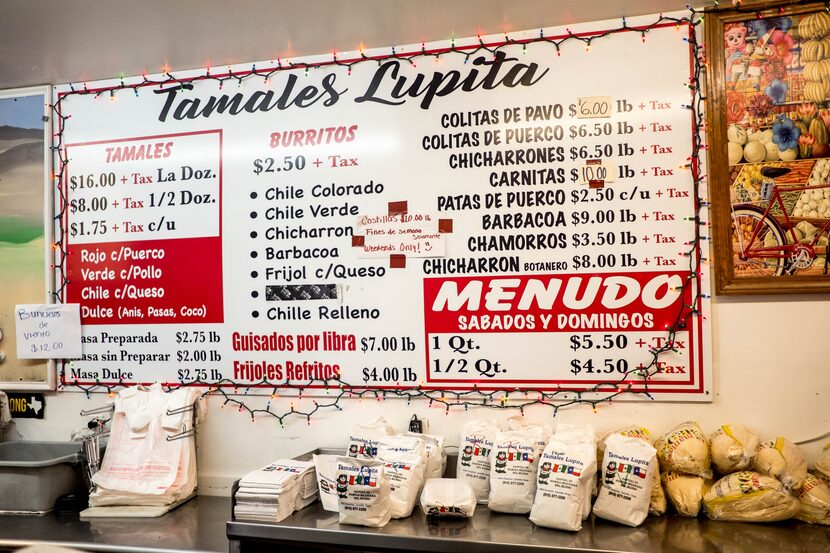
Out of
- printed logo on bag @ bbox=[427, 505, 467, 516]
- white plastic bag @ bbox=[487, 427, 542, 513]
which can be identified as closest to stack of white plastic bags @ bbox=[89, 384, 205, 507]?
printed logo on bag @ bbox=[427, 505, 467, 516]

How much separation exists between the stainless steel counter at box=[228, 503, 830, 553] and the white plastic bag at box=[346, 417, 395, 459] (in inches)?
10.0

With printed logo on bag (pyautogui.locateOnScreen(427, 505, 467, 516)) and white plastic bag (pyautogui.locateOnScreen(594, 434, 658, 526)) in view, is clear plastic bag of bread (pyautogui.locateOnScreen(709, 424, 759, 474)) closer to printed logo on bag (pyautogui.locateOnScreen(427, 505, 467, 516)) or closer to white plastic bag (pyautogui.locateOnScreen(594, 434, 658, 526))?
white plastic bag (pyautogui.locateOnScreen(594, 434, 658, 526))

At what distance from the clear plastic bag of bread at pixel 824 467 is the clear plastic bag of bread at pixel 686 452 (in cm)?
33

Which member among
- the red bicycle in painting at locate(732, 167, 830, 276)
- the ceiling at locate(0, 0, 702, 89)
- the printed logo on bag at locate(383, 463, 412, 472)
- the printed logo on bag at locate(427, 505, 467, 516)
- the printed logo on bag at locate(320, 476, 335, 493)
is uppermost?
the ceiling at locate(0, 0, 702, 89)

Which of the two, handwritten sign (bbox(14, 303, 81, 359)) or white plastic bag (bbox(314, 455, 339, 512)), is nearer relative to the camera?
white plastic bag (bbox(314, 455, 339, 512))

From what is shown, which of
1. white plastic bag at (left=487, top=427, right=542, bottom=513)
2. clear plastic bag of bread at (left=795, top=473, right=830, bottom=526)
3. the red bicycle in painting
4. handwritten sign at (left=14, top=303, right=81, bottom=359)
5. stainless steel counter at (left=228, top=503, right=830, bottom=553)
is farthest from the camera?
handwritten sign at (left=14, top=303, right=81, bottom=359)

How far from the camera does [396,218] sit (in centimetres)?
256

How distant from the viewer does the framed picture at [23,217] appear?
9.66 feet

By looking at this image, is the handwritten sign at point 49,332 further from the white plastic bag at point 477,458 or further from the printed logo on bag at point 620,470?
the printed logo on bag at point 620,470

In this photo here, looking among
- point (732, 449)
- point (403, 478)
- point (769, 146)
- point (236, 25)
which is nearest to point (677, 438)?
point (732, 449)

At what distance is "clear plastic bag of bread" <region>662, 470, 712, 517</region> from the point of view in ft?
6.80

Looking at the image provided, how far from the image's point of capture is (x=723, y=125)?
229cm

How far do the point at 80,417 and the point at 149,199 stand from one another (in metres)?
1.05

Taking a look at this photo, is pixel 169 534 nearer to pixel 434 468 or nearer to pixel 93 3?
pixel 434 468
